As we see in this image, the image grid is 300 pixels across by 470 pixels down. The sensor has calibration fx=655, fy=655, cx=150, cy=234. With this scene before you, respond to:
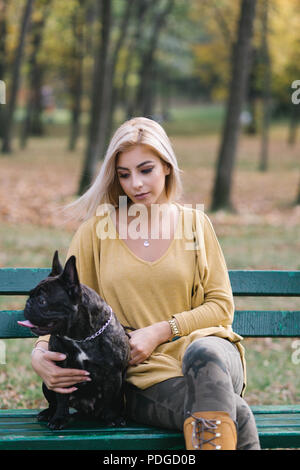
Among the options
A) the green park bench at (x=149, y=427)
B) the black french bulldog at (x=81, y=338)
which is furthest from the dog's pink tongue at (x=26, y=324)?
the green park bench at (x=149, y=427)

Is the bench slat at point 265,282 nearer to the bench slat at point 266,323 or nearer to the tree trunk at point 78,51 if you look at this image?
the bench slat at point 266,323

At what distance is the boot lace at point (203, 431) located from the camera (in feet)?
9.27

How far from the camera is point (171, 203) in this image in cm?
383

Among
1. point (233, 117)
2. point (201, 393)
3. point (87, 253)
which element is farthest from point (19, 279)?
point (233, 117)

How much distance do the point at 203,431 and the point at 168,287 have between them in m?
0.85

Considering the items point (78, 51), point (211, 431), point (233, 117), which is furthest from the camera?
point (78, 51)

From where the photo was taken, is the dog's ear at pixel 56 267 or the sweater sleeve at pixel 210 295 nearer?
the dog's ear at pixel 56 267

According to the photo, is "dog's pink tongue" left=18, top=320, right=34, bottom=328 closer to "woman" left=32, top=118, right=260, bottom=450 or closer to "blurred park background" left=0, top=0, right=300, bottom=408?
"woman" left=32, top=118, right=260, bottom=450

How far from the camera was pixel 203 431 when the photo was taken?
2855mm

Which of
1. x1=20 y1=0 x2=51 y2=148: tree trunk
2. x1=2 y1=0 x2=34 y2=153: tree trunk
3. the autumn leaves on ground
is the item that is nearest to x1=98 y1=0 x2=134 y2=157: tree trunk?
the autumn leaves on ground

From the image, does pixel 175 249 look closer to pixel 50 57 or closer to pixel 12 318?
pixel 12 318

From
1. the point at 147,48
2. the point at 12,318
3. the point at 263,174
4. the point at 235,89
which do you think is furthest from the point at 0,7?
the point at 12,318

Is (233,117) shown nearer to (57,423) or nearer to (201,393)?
(57,423)

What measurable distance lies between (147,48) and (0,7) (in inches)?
341
